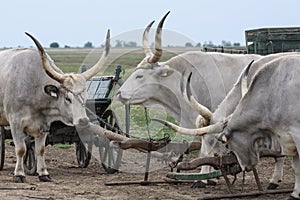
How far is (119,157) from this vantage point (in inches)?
529

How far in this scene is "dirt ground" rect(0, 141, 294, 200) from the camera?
1075 cm

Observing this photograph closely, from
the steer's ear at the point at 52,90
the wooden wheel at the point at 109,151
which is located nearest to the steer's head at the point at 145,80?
the wooden wheel at the point at 109,151

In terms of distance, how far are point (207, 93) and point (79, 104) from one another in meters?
2.26

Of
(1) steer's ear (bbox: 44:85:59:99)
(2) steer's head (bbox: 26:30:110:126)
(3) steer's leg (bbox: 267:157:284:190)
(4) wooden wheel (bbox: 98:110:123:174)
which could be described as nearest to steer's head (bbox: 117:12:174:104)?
(4) wooden wheel (bbox: 98:110:123:174)

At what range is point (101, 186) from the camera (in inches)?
463

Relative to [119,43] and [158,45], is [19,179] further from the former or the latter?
[158,45]

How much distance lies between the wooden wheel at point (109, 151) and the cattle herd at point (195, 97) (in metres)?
0.54

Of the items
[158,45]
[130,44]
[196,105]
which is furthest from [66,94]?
[196,105]

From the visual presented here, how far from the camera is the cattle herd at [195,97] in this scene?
1002 cm

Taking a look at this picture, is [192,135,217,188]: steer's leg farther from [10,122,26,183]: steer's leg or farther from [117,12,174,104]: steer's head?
[10,122,26,183]: steer's leg

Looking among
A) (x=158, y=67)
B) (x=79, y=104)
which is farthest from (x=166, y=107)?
(x=79, y=104)

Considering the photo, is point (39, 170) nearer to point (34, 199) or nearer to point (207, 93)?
point (34, 199)

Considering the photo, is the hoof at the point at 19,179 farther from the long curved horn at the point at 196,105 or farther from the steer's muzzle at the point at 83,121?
the long curved horn at the point at 196,105

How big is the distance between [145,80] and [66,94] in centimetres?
179
